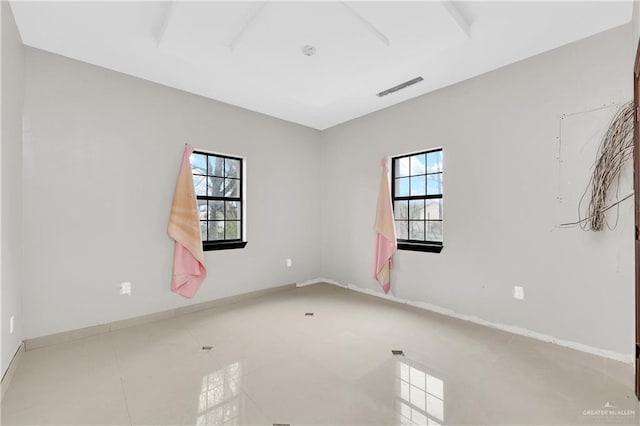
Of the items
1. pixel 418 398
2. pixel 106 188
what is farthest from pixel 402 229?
pixel 106 188

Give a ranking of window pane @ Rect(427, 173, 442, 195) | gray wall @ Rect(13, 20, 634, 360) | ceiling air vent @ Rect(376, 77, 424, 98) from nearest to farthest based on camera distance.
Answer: gray wall @ Rect(13, 20, 634, 360) → ceiling air vent @ Rect(376, 77, 424, 98) → window pane @ Rect(427, 173, 442, 195)

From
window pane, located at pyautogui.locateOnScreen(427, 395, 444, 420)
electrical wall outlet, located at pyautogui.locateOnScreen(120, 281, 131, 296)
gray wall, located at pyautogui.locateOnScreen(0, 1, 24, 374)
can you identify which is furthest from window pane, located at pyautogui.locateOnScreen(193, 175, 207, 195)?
window pane, located at pyautogui.locateOnScreen(427, 395, 444, 420)

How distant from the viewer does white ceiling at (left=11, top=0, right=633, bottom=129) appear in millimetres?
2113

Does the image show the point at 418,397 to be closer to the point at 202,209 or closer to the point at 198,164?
the point at 202,209

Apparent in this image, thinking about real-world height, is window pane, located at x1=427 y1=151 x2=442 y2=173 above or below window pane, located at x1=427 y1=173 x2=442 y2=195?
above

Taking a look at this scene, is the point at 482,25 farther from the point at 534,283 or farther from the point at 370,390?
the point at 370,390

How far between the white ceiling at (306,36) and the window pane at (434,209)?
1.32 metres

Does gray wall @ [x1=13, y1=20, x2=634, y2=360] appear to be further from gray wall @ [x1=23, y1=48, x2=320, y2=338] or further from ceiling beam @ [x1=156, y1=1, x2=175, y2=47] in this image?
ceiling beam @ [x1=156, y1=1, x2=175, y2=47]

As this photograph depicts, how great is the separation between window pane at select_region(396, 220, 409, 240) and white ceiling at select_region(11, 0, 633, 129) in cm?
169

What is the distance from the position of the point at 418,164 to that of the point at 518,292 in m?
1.80

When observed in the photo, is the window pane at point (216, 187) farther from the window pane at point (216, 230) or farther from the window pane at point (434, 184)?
the window pane at point (434, 184)

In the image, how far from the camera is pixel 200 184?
12.0 ft

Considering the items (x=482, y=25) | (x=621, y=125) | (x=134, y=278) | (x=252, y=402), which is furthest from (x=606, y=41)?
(x=134, y=278)

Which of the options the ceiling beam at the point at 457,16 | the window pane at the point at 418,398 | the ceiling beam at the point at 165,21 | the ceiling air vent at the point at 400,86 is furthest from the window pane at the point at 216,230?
the ceiling beam at the point at 457,16
